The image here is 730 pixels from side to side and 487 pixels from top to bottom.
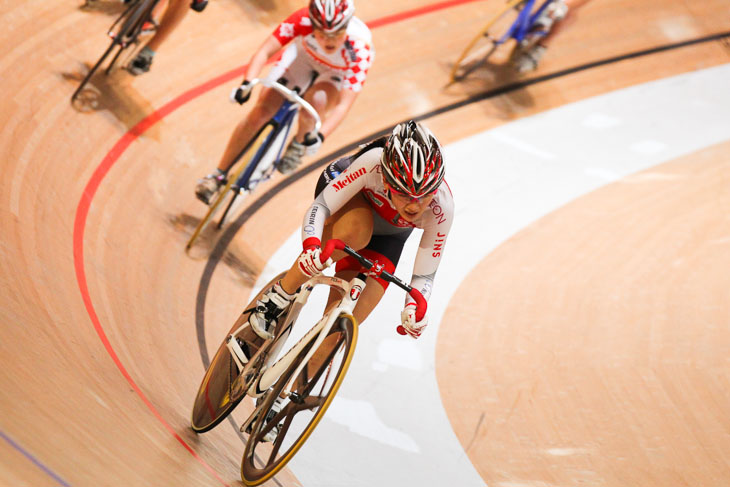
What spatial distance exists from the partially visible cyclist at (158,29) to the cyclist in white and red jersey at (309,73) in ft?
3.55

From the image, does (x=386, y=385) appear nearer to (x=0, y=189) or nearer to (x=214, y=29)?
(x=0, y=189)

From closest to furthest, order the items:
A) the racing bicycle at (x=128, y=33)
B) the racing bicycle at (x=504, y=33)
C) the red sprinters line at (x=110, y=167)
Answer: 1. the red sprinters line at (x=110, y=167)
2. the racing bicycle at (x=128, y=33)
3. the racing bicycle at (x=504, y=33)

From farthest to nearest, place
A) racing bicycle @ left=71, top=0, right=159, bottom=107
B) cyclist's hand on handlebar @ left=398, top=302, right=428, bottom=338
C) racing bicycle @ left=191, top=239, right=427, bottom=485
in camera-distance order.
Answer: racing bicycle @ left=71, top=0, right=159, bottom=107 < cyclist's hand on handlebar @ left=398, top=302, right=428, bottom=338 < racing bicycle @ left=191, top=239, right=427, bottom=485

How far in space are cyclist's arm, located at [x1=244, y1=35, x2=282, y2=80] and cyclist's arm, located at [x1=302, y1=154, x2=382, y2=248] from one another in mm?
1459

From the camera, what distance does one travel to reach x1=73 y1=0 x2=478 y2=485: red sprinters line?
3.07 metres

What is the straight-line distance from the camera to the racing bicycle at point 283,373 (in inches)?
104

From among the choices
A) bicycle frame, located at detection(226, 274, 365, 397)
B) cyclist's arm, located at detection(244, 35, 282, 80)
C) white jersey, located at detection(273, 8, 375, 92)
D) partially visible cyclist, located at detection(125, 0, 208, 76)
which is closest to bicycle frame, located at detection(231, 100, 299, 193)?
cyclist's arm, located at detection(244, 35, 282, 80)

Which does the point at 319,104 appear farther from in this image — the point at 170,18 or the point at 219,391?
the point at 219,391

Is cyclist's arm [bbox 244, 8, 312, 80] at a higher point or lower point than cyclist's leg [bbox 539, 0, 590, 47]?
higher

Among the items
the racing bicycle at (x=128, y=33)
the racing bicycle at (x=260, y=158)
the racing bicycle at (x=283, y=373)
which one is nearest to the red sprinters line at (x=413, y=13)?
the racing bicycle at (x=128, y=33)

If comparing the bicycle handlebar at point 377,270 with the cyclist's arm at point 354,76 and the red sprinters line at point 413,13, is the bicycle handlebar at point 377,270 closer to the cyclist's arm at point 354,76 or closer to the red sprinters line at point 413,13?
the cyclist's arm at point 354,76

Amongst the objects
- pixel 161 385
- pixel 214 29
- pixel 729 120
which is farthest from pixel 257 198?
pixel 729 120

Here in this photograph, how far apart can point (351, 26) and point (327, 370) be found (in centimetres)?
237

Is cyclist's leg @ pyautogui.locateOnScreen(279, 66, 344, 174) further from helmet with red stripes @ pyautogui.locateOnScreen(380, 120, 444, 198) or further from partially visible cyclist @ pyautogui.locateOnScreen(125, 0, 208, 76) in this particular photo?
helmet with red stripes @ pyautogui.locateOnScreen(380, 120, 444, 198)
